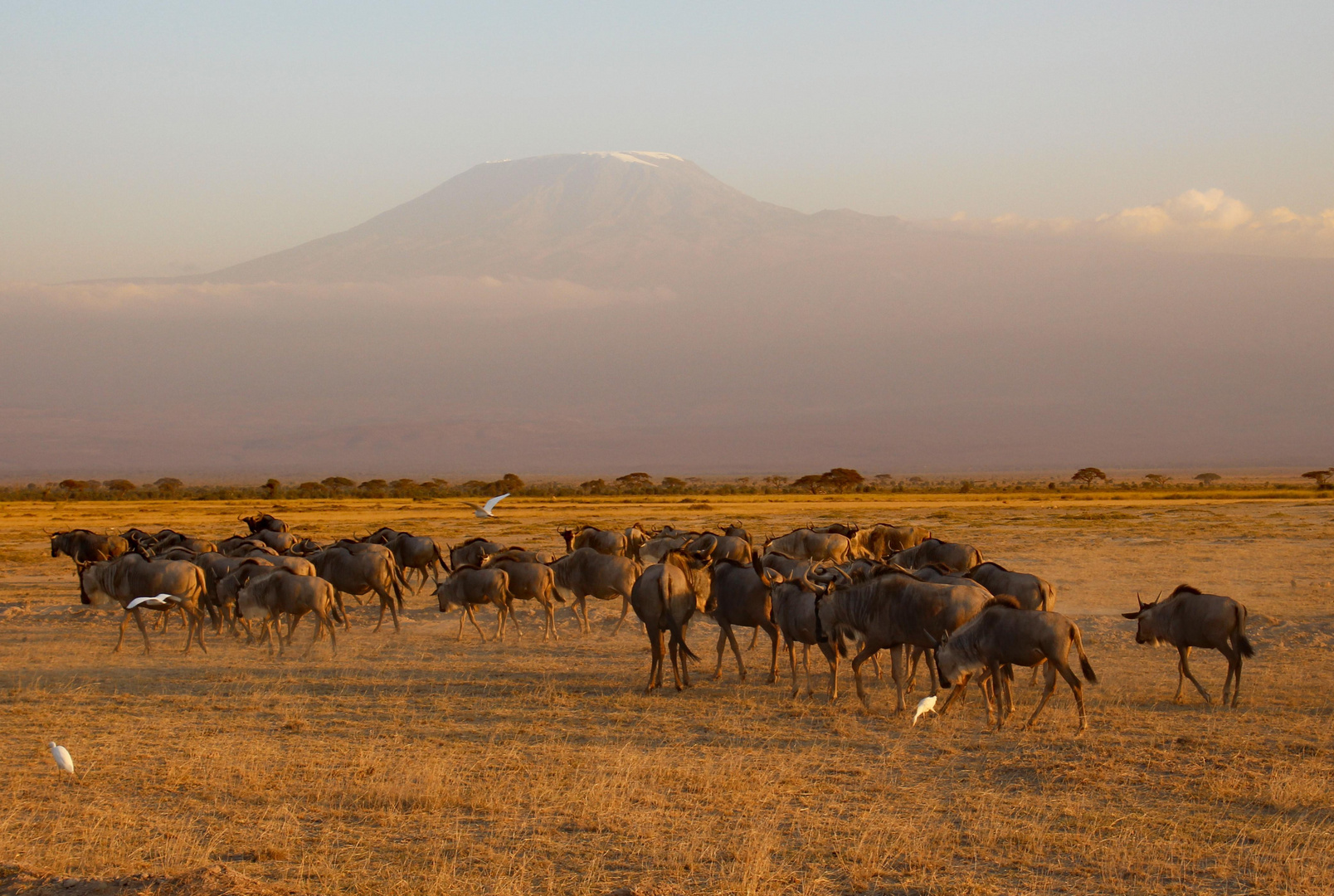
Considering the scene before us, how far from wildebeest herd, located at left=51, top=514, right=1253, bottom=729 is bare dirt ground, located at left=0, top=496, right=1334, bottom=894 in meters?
0.57

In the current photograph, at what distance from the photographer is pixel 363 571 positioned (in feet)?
64.0

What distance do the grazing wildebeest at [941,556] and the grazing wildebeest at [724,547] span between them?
2.68 metres

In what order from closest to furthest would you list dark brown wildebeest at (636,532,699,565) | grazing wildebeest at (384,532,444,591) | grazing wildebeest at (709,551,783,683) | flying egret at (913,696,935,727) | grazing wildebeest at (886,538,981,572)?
flying egret at (913,696,935,727) < grazing wildebeest at (709,551,783,683) < grazing wildebeest at (886,538,981,572) < grazing wildebeest at (384,532,444,591) < dark brown wildebeest at (636,532,699,565)

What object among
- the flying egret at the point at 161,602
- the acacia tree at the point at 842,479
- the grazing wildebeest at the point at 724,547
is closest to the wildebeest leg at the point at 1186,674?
the grazing wildebeest at the point at 724,547

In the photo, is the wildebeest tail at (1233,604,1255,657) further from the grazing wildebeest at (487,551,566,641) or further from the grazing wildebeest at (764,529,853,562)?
the grazing wildebeest at (764,529,853,562)

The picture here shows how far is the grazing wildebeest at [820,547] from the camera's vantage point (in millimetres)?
23500

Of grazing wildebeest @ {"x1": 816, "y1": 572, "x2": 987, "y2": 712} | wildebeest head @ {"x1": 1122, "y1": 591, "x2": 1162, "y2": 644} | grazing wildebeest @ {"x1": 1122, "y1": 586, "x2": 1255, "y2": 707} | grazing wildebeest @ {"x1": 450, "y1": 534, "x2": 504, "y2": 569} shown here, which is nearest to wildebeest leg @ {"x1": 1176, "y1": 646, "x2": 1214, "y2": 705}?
grazing wildebeest @ {"x1": 1122, "y1": 586, "x2": 1255, "y2": 707}

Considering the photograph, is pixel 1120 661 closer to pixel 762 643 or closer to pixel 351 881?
pixel 762 643

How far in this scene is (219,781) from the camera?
377 inches

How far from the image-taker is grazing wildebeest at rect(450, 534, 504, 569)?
2186cm

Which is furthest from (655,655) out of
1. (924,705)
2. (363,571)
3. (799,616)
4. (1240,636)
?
(363,571)

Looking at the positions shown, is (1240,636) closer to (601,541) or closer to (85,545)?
(601,541)

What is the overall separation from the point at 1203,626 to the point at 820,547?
11.2m

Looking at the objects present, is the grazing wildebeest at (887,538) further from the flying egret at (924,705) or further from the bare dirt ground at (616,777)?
the flying egret at (924,705)
